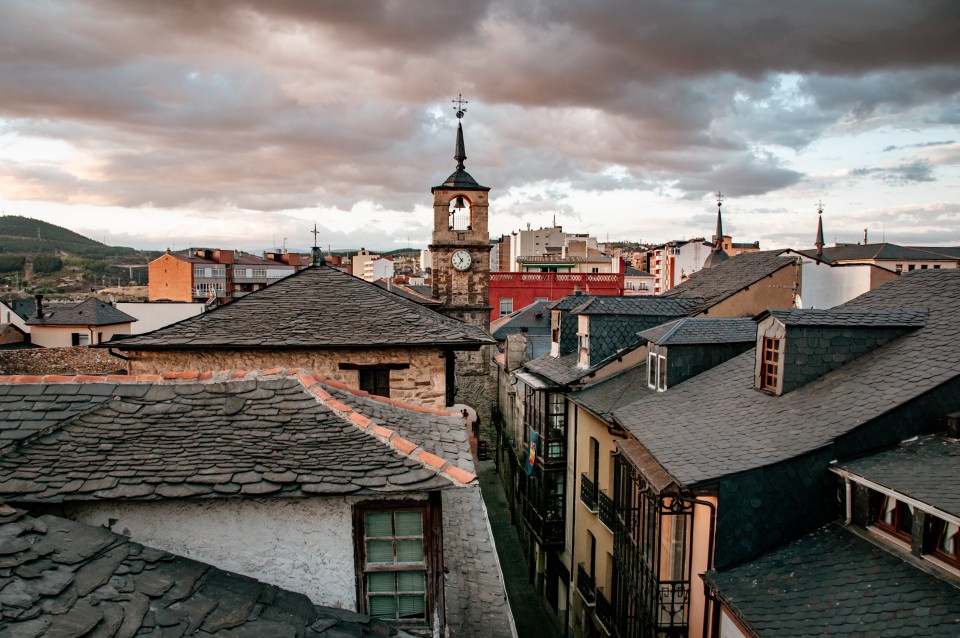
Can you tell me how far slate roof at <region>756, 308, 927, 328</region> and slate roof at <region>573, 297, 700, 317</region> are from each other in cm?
750

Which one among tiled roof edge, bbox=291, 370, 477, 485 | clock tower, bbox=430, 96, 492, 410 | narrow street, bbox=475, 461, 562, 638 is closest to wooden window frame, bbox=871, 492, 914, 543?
Result: tiled roof edge, bbox=291, 370, 477, 485

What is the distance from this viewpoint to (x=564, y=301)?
814 inches

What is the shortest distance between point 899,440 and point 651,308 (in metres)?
11.1

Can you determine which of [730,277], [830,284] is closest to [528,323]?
[730,277]

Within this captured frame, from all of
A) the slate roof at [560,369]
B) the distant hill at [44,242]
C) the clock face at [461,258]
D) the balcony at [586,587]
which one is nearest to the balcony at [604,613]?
the balcony at [586,587]

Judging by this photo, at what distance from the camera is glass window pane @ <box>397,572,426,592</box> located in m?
5.78

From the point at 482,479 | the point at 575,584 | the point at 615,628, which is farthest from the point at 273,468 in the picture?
the point at 482,479

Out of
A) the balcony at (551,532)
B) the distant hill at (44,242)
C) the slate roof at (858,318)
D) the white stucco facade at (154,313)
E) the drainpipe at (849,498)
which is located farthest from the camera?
the distant hill at (44,242)

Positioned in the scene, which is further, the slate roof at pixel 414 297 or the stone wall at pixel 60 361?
the slate roof at pixel 414 297

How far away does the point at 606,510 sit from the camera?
15.0 metres

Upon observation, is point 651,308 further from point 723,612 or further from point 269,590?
point 269,590

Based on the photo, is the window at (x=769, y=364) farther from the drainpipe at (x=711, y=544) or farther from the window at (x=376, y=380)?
the window at (x=376, y=380)

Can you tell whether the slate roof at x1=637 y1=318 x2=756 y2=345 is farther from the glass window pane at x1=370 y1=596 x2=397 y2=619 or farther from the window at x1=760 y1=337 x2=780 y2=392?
the glass window pane at x1=370 y1=596 x2=397 y2=619

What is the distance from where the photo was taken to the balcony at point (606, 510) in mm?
14405
